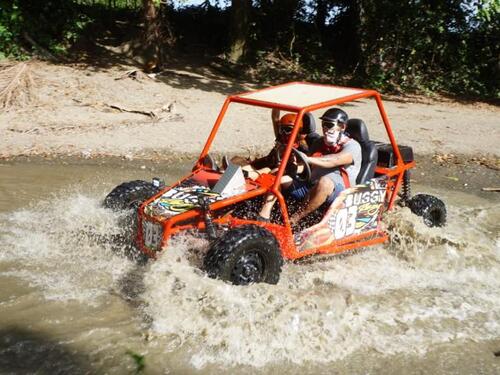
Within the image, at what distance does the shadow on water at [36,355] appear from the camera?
3826 millimetres

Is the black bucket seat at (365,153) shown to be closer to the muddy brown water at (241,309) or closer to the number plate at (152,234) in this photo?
the muddy brown water at (241,309)

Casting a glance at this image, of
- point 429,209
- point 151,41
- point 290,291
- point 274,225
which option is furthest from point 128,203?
point 151,41

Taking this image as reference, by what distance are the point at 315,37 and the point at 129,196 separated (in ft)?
35.3

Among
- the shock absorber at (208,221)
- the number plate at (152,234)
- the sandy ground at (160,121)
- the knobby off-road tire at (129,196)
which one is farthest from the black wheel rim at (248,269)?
the sandy ground at (160,121)

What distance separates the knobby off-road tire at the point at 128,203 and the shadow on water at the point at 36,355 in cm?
147

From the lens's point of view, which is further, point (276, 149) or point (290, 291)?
point (276, 149)

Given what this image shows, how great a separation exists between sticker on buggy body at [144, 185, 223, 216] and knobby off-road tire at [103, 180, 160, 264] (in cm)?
52

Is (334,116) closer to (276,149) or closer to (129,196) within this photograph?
(276,149)

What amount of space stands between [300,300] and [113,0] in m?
13.6

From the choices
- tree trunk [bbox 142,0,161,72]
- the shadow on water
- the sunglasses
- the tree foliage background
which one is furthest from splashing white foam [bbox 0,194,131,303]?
the tree foliage background

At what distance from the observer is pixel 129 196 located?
582 centimetres

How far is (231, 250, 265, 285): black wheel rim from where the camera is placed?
4.60 meters

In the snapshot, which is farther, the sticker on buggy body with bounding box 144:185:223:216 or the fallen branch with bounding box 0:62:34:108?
the fallen branch with bounding box 0:62:34:108

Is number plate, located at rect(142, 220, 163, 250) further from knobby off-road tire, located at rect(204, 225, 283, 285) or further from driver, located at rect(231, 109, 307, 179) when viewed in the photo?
driver, located at rect(231, 109, 307, 179)
